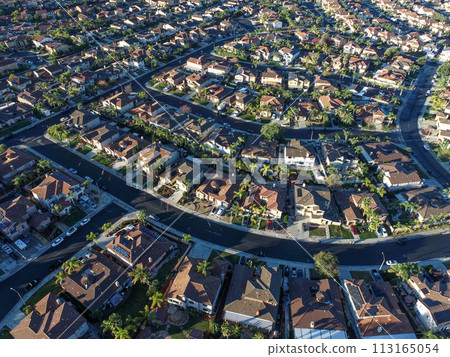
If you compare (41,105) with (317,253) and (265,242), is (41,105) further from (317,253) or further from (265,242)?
(317,253)

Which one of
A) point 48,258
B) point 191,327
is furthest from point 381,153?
point 48,258

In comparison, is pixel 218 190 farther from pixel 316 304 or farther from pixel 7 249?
pixel 7 249

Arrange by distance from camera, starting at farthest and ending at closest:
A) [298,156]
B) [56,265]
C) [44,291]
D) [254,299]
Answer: [298,156] → [56,265] → [44,291] → [254,299]

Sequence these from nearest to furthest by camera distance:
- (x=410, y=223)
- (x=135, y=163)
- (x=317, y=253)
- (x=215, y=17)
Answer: (x=317, y=253)
(x=410, y=223)
(x=135, y=163)
(x=215, y=17)

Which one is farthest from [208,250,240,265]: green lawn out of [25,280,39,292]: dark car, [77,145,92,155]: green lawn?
[77,145,92,155]: green lawn

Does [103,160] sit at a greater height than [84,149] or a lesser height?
greater

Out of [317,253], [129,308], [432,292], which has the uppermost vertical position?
[432,292]

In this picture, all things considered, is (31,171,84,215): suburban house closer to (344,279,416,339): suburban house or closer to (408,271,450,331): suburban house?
(344,279,416,339): suburban house

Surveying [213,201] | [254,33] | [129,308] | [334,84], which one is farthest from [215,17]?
[129,308]
